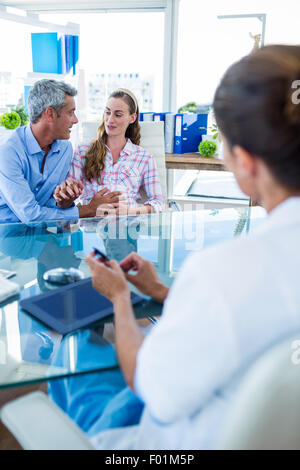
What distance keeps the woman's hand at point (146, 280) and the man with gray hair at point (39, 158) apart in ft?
3.76

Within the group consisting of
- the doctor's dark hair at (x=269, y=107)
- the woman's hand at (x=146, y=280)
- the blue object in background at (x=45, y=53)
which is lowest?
the woman's hand at (x=146, y=280)

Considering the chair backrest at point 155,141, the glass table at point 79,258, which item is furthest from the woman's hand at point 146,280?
the chair backrest at point 155,141

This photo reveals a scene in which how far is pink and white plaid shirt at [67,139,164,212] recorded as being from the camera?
2598 mm

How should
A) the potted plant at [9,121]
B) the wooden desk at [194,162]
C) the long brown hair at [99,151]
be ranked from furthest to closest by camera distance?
the wooden desk at [194,162] < the potted plant at [9,121] < the long brown hair at [99,151]

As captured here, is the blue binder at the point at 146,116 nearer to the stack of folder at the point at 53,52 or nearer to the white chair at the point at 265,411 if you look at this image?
the stack of folder at the point at 53,52

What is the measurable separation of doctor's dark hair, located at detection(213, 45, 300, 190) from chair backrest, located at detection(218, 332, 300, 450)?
0.84 feet

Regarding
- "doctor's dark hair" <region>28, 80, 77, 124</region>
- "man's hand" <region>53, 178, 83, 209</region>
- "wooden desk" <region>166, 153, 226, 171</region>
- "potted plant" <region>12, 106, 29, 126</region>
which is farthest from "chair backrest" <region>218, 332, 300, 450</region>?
"potted plant" <region>12, 106, 29, 126</region>

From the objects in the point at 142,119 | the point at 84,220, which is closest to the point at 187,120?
the point at 142,119

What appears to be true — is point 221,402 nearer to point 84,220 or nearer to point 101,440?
point 101,440

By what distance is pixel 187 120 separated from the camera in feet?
11.6

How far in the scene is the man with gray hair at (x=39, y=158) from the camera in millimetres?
2160

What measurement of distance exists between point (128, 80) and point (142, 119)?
0.92m

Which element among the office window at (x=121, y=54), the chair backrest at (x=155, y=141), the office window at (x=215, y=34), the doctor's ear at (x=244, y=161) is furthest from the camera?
the office window at (x=121, y=54)
